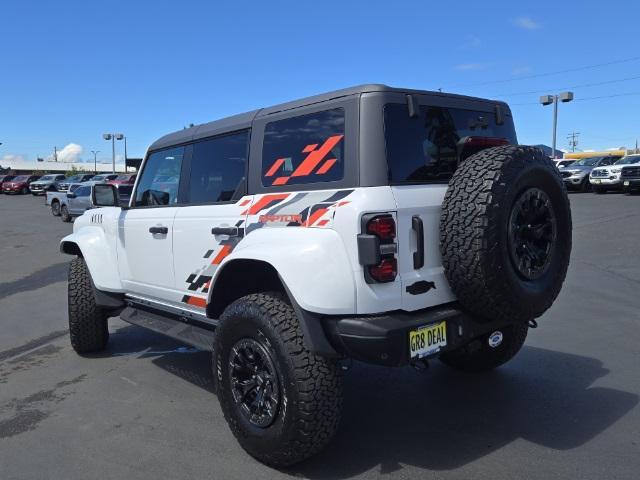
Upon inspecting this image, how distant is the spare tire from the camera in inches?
111

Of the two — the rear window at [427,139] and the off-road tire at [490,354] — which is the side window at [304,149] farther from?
the off-road tire at [490,354]

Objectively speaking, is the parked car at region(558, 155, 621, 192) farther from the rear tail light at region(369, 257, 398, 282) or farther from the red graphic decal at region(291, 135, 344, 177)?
the rear tail light at region(369, 257, 398, 282)

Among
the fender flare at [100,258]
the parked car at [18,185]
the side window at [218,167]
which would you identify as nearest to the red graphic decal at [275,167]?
the side window at [218,167]

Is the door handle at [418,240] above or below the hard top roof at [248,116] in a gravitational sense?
below

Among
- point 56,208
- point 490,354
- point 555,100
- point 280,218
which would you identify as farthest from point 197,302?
point 555,100

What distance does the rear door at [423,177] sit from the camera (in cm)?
293

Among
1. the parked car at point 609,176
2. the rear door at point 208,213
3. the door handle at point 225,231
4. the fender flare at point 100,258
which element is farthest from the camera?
the parked car at point 609,176

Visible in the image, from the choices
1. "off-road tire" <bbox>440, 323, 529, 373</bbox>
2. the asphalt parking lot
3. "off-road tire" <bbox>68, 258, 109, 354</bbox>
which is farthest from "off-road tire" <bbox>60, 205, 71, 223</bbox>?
"off-road tire" <bbox>440, 323, 529, 373</bbox>

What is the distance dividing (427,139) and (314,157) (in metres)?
0.68

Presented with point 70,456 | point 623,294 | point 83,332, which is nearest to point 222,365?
point 70,456

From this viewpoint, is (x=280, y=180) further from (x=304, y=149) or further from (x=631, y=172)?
(x=631, y=172)

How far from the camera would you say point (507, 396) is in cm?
407

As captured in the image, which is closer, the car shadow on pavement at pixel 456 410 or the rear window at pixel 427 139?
the rear window at pixel 427 139

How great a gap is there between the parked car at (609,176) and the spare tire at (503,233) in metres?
21.7
